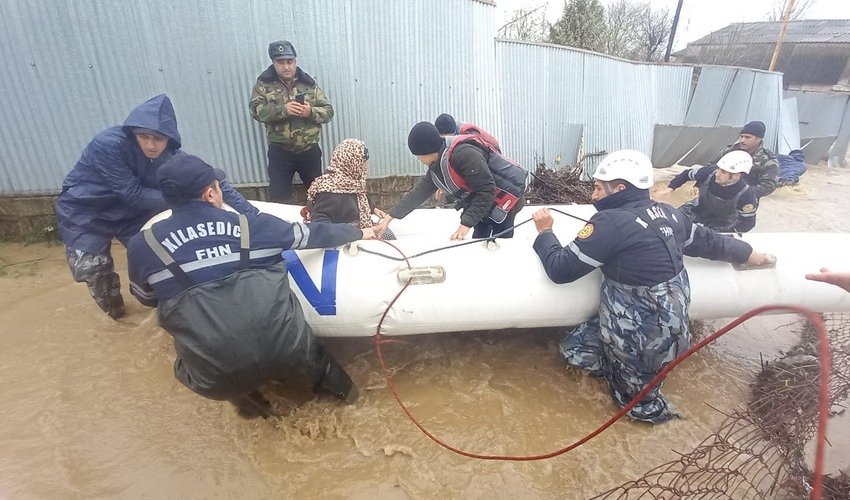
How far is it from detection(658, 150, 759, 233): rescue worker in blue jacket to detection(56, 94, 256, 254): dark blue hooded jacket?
3.62 m

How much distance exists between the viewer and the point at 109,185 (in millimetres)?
2760

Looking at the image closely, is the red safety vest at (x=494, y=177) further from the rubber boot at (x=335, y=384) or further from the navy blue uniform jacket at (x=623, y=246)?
the rubber boot at (x=335, y=384)

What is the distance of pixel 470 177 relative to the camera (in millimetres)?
2877

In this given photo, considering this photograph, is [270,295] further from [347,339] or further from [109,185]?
[109,185]

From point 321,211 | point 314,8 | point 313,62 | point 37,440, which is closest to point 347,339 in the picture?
point 321,211

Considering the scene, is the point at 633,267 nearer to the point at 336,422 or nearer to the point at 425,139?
the point at 425,139

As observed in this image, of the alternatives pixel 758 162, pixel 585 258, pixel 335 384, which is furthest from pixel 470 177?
pixel 758 162

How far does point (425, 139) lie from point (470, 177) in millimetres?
392

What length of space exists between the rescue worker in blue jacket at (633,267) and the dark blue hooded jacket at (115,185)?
2101 millimetres

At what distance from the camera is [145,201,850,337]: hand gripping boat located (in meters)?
2.46

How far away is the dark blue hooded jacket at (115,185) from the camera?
2664 millimetres

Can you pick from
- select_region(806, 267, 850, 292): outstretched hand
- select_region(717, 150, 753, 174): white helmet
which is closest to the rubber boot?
select_region(806, 267, 850, 292): outstretched hand

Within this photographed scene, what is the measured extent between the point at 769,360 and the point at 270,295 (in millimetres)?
3470

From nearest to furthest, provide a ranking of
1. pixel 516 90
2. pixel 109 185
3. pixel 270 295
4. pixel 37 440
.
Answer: pixel 270 295, pixel 37 440, pixel 109 185, pixel 516 90
